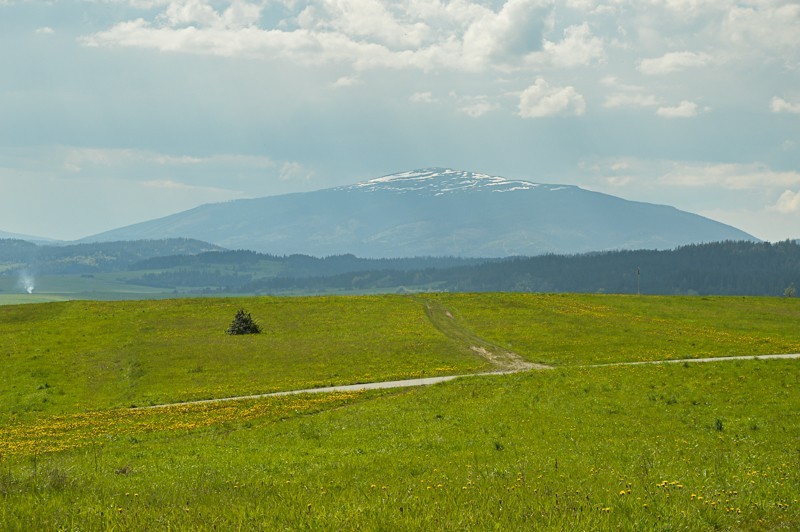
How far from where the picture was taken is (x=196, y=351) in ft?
213

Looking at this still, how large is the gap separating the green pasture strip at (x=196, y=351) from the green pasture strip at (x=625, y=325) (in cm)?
778

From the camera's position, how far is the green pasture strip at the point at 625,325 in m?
60.9

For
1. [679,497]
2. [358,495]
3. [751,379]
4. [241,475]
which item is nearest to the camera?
[679,497]

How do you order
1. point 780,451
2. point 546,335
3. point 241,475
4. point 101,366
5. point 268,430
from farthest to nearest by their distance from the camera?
point 546,335
point 101,366
point 268,430
point 780,451
point 241,475

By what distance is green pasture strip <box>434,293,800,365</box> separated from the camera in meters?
60.9

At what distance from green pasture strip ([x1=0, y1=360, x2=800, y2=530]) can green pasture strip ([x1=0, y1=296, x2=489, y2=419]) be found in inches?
495

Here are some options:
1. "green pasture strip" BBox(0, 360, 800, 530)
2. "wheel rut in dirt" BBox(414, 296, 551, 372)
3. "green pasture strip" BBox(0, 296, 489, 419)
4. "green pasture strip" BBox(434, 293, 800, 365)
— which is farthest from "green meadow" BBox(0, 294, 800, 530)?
"wheel rut in dirt" BBox(414, 296, 551, 372)

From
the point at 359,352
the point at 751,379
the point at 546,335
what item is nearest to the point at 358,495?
the point at 751,379

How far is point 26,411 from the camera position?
44125 millimetres

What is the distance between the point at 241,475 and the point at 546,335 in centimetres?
5582

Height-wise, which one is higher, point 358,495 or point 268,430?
point 358,495

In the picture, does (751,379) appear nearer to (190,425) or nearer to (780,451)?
(780,451)

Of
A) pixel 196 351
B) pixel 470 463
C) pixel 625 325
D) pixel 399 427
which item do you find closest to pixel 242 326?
pixel 196 351

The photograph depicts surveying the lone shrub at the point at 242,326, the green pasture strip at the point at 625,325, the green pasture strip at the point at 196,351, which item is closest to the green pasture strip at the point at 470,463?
the green pasture strip at the point at 196,351
